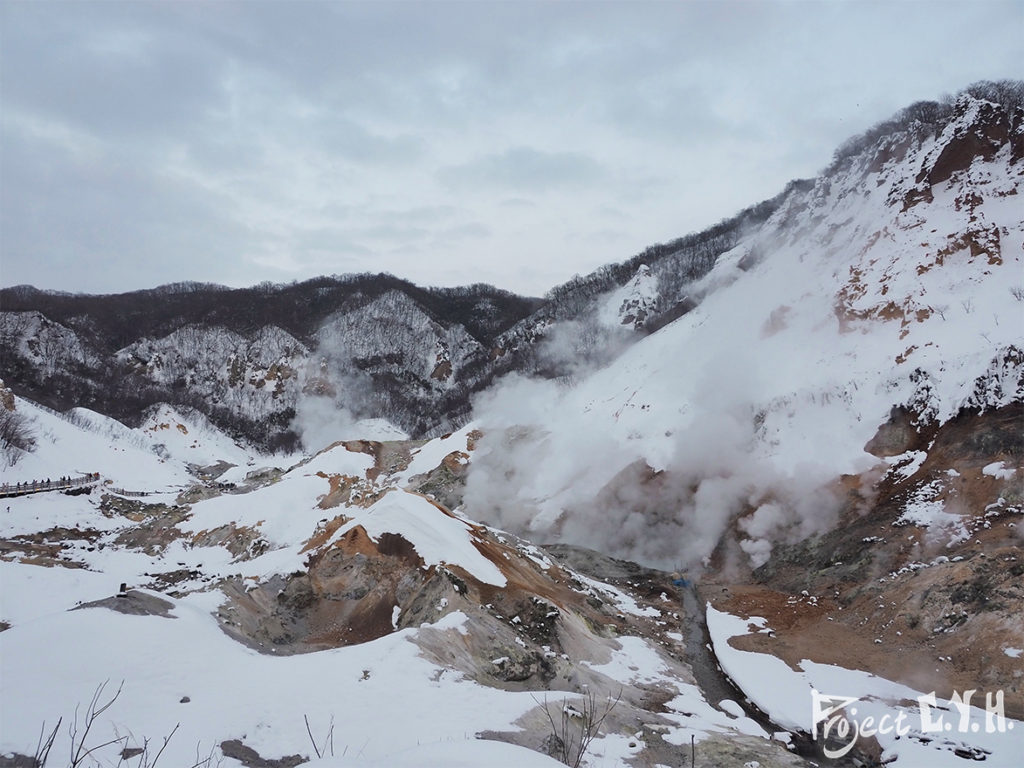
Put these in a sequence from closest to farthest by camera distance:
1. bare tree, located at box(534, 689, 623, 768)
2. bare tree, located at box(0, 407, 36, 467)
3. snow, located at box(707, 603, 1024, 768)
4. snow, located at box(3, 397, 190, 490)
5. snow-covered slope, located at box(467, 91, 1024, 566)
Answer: bare tree, located at box(534, 689, 623, 768)
snow, located at box(707, 603, 1024, 768)
snow-covered slope, located at box(467, 91, 1024, 566)
bare tree, located at box(0, 407, 36, 467)
snow, located at box(3, 397, 190, 490)

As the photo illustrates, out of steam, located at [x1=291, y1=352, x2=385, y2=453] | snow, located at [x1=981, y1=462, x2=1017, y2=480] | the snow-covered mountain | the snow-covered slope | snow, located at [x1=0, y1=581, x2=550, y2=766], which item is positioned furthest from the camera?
steam, located at [x1=291, y1=352, x2=385, y2=453]

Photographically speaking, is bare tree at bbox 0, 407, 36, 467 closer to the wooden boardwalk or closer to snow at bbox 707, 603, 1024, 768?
the wooden boardwalk

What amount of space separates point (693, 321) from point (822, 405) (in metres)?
28.2

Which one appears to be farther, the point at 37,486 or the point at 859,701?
the point at 37,486

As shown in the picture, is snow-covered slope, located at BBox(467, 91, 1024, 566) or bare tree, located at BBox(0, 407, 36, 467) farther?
bare tree, located at BBox(0, 407, 36, 467)

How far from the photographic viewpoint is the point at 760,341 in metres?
38.9

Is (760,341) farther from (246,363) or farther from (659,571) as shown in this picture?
(246,363)

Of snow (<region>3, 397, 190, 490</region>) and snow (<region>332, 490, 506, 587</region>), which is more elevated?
snow (<region>3, 397, 190, 490</region>)

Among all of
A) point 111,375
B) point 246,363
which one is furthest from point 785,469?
point 111,375

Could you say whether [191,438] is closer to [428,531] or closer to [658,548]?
[428,531]

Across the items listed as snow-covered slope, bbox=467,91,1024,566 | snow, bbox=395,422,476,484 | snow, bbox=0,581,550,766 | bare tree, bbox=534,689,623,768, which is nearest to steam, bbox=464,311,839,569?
snow-covered slope, bbox=467,91,1024,566

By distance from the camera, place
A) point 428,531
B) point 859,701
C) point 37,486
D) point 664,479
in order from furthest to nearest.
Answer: point 37,486 → point 664,479 → point 428,531 → point 859,701

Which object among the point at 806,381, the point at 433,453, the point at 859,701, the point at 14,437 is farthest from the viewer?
the point at 433,453

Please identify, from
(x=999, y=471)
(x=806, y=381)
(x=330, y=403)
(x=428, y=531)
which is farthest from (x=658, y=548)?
(x=330, y=403)
